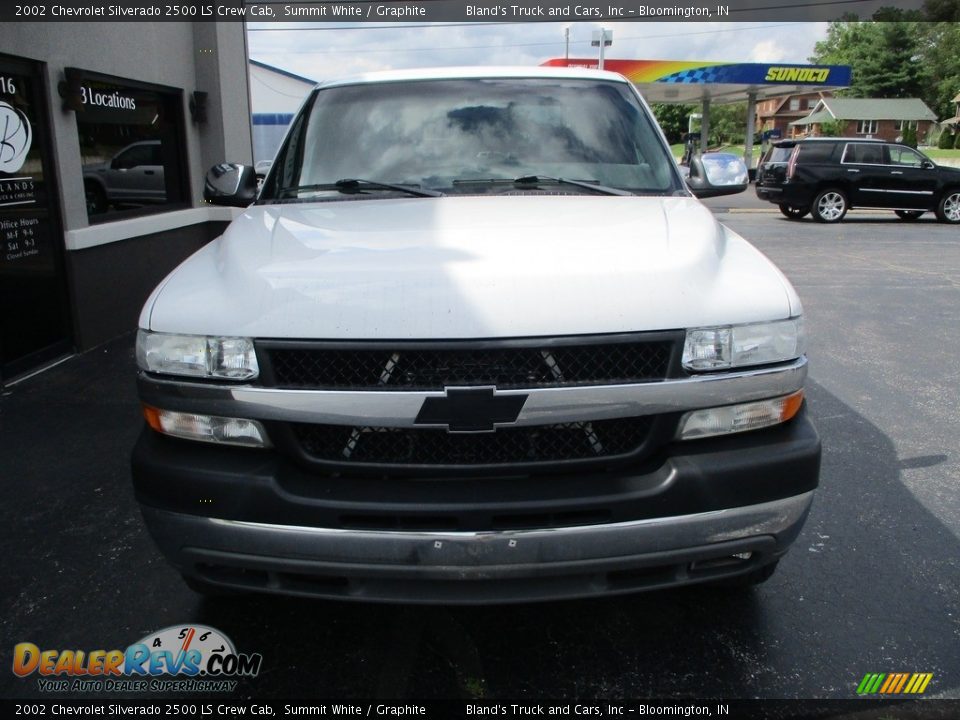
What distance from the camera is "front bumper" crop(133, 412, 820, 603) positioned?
2104 millimetres

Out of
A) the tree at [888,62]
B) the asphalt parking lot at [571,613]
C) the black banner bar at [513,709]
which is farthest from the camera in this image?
the tree at [888,62]

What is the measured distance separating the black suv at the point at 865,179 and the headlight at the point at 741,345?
17030 mm

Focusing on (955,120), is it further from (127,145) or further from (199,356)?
(199,356)

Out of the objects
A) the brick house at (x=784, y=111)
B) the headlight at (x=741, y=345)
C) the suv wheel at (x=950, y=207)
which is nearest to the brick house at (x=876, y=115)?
the brick house at (x=784, y=111)

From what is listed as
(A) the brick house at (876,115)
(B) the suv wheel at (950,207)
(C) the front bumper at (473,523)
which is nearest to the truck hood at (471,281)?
(C) the front bumper at (473,523)

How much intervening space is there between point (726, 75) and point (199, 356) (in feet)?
108

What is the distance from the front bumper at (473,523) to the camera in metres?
2.10

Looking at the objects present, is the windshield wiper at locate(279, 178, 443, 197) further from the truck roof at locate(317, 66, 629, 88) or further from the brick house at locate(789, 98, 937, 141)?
the brick house at locate(789, 98, 937, 141)

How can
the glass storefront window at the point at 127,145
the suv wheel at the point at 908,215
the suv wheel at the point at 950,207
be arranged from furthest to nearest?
the suv wheel at the point at 908,215 < the suv wheel at the point at 950,207 < the glass storefront window at the point at 127,145

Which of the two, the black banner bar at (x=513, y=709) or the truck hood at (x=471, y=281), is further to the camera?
the black banner bar at (x=513, y=709)

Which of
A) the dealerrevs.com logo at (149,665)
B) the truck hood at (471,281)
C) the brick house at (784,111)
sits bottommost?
the dealerrevs.com logo at (149,665)

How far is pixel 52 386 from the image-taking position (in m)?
5.68

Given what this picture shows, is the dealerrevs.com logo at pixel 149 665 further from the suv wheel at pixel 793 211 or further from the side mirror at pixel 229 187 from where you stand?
the suv wheel at pixel 793 211

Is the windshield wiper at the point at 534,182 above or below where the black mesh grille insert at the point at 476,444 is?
above
